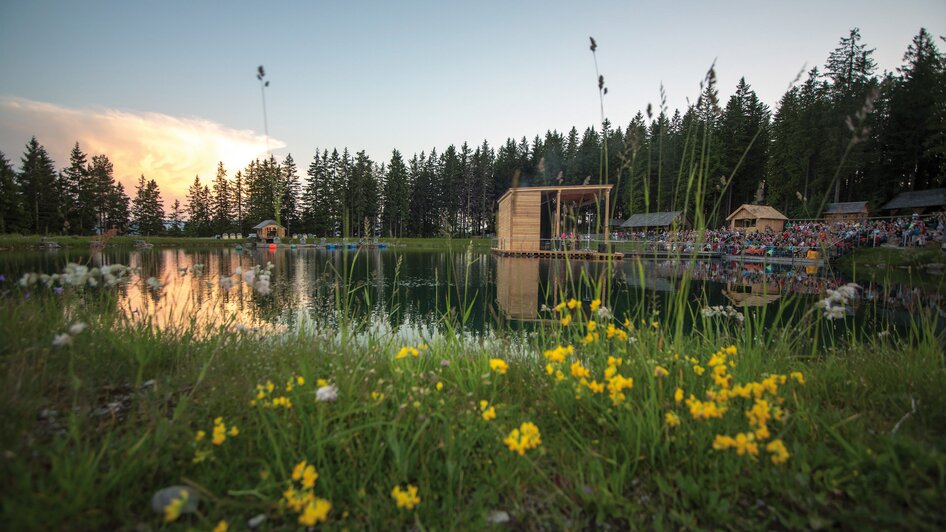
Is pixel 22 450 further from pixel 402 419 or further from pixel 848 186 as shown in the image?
pixel 848 186

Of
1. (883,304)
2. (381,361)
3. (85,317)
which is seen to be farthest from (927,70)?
(85,317)

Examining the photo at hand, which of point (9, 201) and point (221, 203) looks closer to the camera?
point (9, 201)

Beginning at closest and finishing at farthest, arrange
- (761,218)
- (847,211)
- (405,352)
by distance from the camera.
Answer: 1. (405,352)
2. (847,211)
3. (761,218)

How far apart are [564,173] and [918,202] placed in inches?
1189

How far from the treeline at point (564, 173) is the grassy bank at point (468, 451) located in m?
1.53

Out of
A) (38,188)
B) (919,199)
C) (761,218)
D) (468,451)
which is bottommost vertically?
(468,451)

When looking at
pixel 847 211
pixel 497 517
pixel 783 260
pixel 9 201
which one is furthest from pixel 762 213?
pixel 9 201

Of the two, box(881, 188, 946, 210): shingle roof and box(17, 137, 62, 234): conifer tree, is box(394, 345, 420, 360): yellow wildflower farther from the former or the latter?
box(17, 137, 62, 234): conifer tree

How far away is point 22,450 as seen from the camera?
1.53m

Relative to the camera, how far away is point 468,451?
1.85m

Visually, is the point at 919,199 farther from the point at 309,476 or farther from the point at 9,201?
the point at 9,201

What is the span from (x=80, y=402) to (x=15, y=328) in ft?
4.03

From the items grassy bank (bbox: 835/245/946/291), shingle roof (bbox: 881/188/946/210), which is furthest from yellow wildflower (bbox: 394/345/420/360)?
shingle roof (bbox: 881/188/946/210)

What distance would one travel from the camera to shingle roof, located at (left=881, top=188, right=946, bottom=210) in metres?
30.1
